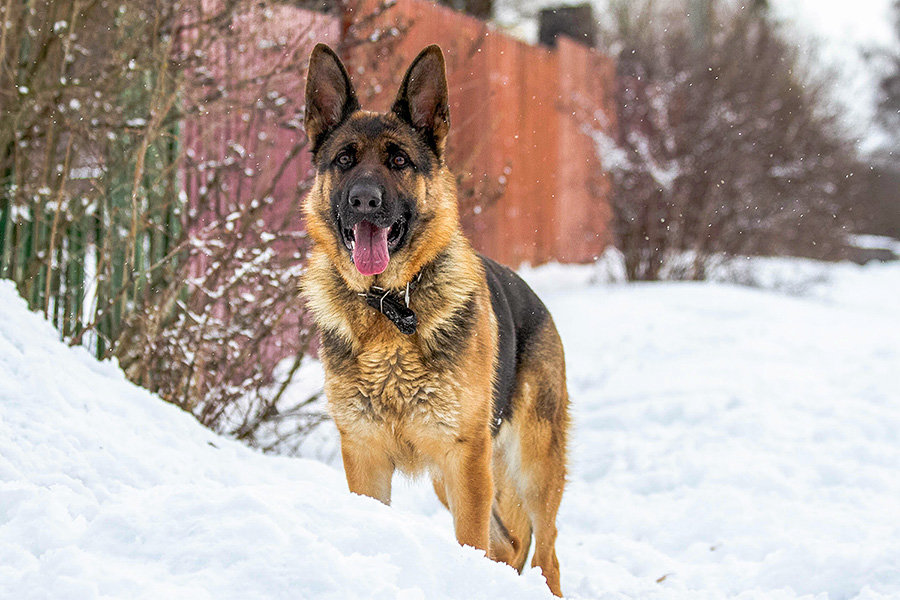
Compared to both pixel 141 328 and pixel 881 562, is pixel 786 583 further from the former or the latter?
pixel 141 328

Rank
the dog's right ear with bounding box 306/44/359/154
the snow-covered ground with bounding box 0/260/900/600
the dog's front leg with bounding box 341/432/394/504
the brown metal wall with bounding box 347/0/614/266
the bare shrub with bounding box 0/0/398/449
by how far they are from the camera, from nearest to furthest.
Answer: the snow-covered ground with bounding box 0/260/900/600, the dog's front leg with bounding box 341/432/394/504, the dog's right ear with bounding box 306/44/359/154, the bare shrub with bounding box 0/0/398/449, the brown metal wall with bounding box 347/0/614/266

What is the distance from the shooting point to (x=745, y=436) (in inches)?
231

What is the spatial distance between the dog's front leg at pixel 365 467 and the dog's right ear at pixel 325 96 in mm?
1261

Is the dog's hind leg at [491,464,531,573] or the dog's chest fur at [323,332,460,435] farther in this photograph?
the dog's hind leg at [491,464,531,573]

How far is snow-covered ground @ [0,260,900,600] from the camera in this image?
2.26 meters

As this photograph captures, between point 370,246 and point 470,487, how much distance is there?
96 cm

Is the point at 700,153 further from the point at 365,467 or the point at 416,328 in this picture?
the point at 365,467

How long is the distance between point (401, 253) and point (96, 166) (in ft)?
9.00

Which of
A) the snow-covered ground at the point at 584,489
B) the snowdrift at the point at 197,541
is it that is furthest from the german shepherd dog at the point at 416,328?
the snowdrift at the point at 197,541

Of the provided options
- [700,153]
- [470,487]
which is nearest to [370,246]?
[470,487]

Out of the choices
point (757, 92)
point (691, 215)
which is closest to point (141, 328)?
point (691, 215)

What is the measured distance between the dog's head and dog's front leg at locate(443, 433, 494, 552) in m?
0.71

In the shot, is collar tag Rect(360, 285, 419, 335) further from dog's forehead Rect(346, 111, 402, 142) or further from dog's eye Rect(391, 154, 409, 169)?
dog's forehead Rect(346, 111, 402, 142)

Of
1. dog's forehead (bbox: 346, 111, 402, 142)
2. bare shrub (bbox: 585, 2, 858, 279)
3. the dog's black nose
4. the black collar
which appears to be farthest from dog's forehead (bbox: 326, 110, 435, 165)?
bare shrub (bbox: 585, 2, 858, 279)
